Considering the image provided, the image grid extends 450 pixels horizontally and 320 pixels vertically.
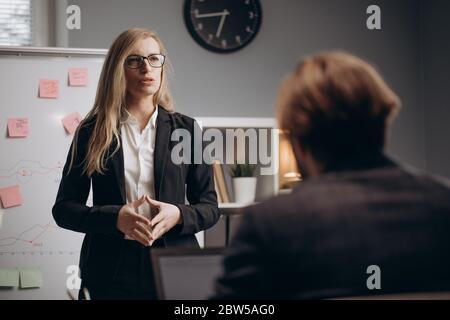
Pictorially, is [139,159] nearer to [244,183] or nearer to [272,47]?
[244,183]

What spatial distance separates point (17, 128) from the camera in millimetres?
2270

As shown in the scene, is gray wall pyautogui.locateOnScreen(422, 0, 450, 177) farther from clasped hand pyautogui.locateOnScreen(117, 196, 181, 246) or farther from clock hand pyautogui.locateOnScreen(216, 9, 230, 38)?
clasped hand pyautogui.locateOnScreen(117, 196, 181, 246)

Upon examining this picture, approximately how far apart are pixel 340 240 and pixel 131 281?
0.67 m

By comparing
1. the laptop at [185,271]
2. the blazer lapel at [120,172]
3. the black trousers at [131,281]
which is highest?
the blazer lapel at [120,172]

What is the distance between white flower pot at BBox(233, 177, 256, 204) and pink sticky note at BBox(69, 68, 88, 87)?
0.65 metres

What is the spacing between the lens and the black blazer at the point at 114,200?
1.30m

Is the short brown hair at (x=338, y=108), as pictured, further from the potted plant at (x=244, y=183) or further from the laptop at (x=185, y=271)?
the potted plant at (x=244, y=183)

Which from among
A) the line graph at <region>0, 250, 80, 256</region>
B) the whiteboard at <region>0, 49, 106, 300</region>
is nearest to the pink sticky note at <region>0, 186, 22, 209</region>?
the whiteboard at <region>0, 49, 106, 300</region>

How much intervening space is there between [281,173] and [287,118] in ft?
5.75

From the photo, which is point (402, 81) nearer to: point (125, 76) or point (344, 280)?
point (125, 76)

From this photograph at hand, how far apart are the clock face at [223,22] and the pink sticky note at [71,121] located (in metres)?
0.66

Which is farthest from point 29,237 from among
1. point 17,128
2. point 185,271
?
point 185,271

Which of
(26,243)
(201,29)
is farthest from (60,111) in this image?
(201,29)

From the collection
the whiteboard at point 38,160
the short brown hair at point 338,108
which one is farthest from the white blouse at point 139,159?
the whiteboard at point 38,160
